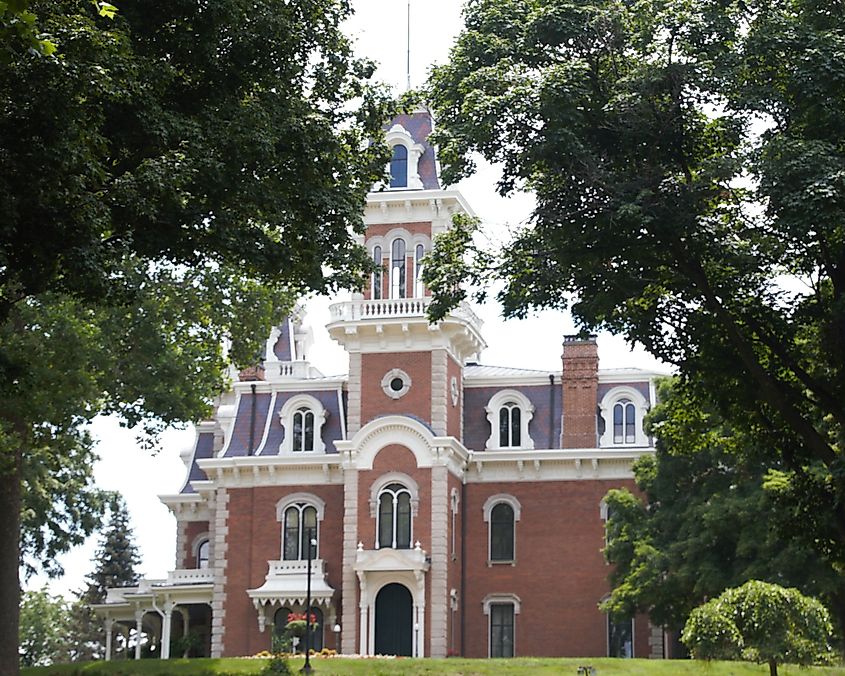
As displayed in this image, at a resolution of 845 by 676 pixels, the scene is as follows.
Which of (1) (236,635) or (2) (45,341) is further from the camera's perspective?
(1) (236,635)

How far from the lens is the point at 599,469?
4734cm

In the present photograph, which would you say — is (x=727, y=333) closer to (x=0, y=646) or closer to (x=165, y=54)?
(x=165, y=54)

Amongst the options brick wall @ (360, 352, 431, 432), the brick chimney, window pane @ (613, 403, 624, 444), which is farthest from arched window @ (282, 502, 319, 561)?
window pane @ (613, 403, 624, 444)

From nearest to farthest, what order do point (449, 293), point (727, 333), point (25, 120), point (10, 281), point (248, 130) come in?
point (25, 120) < point (10, 281) < point (248, 130) < point (727, 333) < point (449, 293)

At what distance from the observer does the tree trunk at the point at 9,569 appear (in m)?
27.5

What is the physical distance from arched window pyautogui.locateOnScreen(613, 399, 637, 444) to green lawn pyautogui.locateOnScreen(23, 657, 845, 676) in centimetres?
Result: 1367

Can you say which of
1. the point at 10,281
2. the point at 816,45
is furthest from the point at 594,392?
the point at 10,281

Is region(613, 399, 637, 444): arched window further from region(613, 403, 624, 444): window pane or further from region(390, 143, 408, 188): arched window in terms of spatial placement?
region(390, 143, 408, 188): arched window

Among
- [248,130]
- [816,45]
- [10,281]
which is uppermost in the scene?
[816,45]

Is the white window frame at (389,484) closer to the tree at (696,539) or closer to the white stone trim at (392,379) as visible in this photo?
the white stone trim at (392,379)

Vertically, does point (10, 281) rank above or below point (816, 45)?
below

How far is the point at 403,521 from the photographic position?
45438 millimetres

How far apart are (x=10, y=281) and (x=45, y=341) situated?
10837mm

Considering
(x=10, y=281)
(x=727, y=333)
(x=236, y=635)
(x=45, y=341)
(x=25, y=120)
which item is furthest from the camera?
(x=236, y=635)
